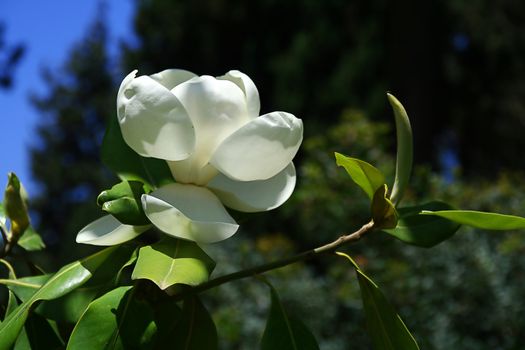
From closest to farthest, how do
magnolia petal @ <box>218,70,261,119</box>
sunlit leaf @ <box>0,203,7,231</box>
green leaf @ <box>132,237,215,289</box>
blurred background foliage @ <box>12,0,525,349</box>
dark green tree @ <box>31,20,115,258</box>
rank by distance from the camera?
green leaf @ <box>132,237,215,289</box>
magnolia petal @ <box>218,70,261,119</box>
sunlit leaf @ <box>0,203,7,231</box>
blurred background foliage @ <box>12,0,525,349</box>
dark green tree @ <box>31,20,115,258</box>

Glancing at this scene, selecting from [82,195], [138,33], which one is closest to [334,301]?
[138,33]

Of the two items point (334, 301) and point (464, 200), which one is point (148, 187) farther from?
point (464, 200)

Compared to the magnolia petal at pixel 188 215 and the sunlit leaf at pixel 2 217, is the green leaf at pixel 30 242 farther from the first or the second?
the magnolia petal at pixel 188 215

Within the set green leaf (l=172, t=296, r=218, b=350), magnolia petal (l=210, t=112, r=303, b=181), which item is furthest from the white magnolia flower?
green leaf (l=172, t=296, r=218, b=350)

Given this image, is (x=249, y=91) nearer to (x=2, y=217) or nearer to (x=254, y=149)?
(x=254, y=149)

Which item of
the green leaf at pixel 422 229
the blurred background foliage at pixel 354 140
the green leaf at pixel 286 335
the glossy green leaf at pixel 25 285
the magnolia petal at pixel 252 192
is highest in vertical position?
the magnolia petal at pixel 252 192

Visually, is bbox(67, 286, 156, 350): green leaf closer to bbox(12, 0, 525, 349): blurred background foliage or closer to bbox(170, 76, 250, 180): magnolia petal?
bbox(170, 76, 250, 180): magnolia petal

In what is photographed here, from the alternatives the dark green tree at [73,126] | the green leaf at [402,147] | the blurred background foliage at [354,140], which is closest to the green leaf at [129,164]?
the green leaf at [402,147]
